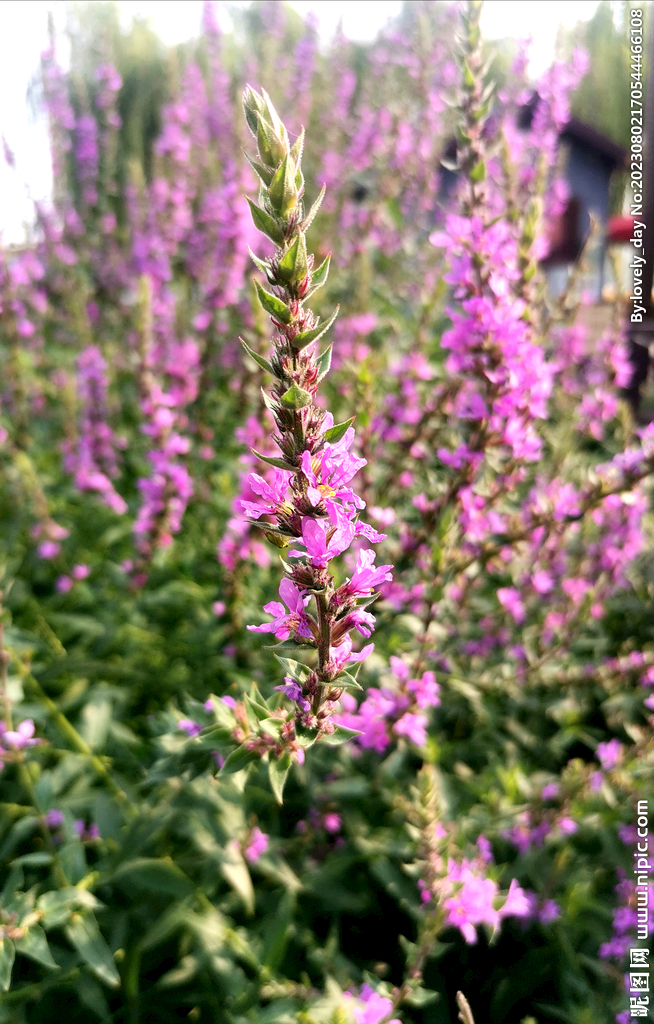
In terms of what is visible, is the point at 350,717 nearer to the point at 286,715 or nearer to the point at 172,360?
the point at 286,715

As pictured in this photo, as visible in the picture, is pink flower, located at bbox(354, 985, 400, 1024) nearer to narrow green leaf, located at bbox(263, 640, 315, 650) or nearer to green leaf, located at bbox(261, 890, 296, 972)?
green leaf, located at bbox(261, 890, 296, 972)

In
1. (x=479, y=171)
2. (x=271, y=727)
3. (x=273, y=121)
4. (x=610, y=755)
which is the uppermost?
(x=479, y=171)

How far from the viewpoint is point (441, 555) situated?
275 centimetres

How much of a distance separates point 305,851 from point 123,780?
981mm

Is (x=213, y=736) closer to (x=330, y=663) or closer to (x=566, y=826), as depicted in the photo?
(x=330, y=663)

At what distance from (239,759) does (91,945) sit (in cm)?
135

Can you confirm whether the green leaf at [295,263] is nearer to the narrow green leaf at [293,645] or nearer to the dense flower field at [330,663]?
the dense flower field at [330,663]

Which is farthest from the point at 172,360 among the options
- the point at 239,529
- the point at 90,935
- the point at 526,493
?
the point at 90,935

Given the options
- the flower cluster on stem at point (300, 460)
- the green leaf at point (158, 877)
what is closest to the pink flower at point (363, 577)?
the flower cluster on stem at point (300, 460)

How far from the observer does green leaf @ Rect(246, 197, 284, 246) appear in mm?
1323

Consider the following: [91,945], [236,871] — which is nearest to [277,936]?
[236,871]

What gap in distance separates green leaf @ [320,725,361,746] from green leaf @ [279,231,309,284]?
42.3 inches

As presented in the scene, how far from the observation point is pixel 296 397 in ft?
4.50

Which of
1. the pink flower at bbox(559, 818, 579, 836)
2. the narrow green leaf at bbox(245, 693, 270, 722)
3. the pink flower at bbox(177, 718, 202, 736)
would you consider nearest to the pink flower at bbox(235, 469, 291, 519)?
the narrow green leaf at bbox(245, 693, 270, 722)
